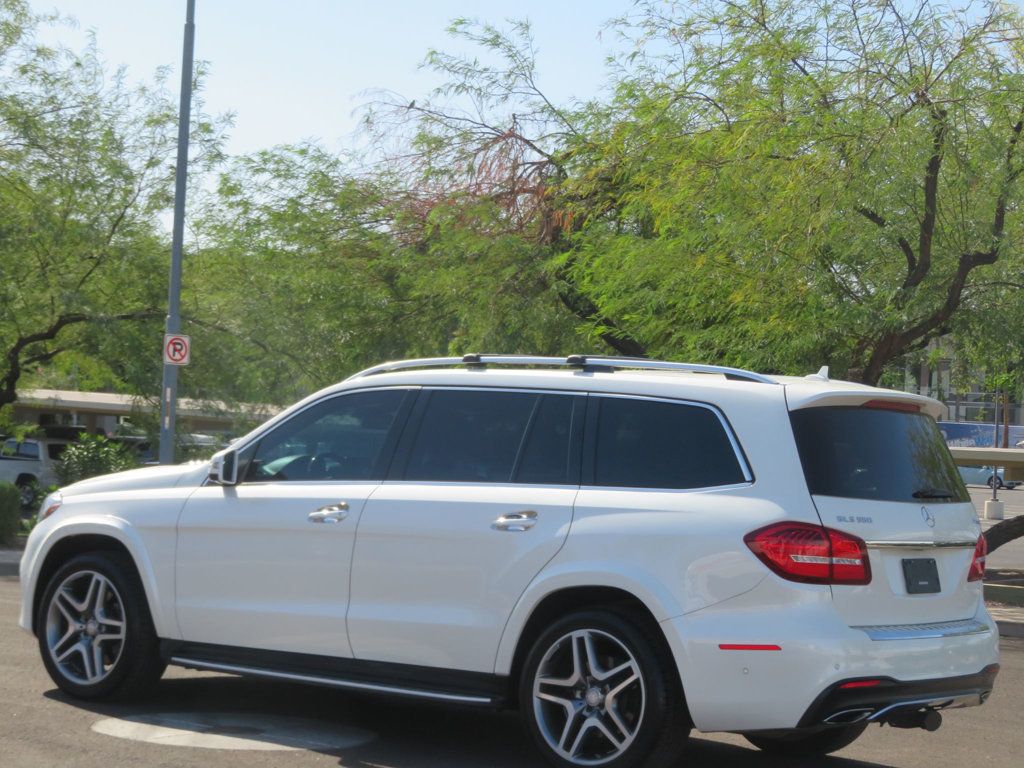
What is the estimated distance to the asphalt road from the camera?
6027 mm

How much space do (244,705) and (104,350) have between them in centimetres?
1519

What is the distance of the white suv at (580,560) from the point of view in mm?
5297

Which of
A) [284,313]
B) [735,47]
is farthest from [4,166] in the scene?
[735,47]

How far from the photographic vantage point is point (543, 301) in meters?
19.5

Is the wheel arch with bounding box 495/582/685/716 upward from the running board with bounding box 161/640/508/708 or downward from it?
upward

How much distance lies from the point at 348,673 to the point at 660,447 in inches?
72.0

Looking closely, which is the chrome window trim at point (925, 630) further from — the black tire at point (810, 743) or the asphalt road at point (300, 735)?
the asphalt road at point (300, 735)

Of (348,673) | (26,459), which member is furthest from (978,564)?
(26,459)

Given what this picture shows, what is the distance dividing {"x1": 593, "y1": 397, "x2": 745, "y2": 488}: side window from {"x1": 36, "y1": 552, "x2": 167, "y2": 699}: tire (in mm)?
2660

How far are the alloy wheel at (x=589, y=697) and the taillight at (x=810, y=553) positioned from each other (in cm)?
73

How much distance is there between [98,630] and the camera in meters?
7.05

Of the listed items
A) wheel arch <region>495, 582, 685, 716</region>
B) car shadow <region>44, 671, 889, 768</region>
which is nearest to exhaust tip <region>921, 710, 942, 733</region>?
car shadow <region>44, 671, 889, 768</region>

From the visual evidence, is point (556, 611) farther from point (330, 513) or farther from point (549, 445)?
point (330, 513)

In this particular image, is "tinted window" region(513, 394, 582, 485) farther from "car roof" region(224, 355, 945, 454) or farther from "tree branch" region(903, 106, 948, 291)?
"tree branch" region(903, 106, 948, 291)
